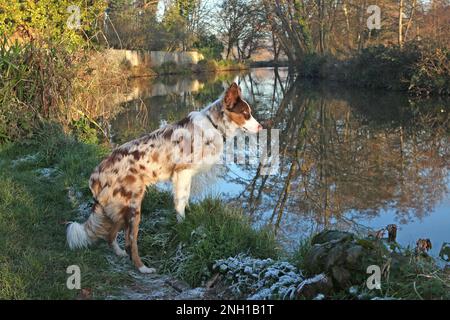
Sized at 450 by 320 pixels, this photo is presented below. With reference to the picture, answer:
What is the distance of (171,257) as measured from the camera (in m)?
5.34

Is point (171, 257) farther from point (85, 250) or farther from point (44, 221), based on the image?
point (44, 221)

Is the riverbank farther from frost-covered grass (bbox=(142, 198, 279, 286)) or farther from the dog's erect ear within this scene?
the dog's erect ear

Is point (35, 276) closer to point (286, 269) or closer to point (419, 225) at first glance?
point (286, 269)

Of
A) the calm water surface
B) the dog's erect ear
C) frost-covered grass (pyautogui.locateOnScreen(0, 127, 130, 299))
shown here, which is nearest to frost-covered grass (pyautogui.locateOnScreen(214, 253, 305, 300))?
frost-covered grass (pyautogui.locateOnScreen(0, 127, 130, 299))

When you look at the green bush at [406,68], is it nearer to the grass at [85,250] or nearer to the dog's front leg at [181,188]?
the grass at [85,250]

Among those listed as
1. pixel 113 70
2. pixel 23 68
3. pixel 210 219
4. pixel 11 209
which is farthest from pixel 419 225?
pixel 113 70

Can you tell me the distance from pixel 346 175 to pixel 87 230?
247 inches

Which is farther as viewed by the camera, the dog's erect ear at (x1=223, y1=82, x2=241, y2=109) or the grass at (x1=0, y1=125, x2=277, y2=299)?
the dog's erect ear at (x1=223, y1=82, x2=241, y2=109)

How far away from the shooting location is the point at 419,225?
7.10m

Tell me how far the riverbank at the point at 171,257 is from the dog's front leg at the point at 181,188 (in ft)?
0.47

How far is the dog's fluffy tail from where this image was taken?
5191 millimetres

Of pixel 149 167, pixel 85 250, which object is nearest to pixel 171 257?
pixel 85 250

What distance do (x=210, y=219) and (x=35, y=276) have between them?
2.13 metres

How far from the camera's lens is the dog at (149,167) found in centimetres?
515
